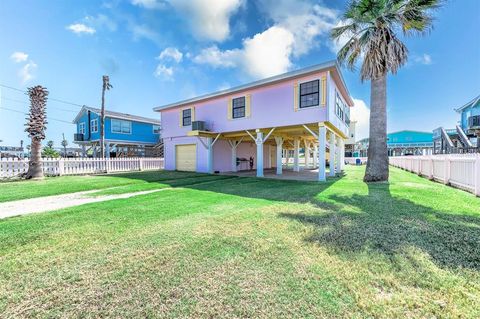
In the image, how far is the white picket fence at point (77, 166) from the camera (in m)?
12.5

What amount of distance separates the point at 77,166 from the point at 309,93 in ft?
50.3

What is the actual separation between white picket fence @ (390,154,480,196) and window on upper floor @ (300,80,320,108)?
19.7 ft

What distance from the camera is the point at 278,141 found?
1575cm

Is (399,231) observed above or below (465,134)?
below

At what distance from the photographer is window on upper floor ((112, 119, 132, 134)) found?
23672mm

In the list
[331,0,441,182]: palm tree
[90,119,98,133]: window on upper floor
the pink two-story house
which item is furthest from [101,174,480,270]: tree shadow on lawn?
[90,119,98,133]: window on upper floor

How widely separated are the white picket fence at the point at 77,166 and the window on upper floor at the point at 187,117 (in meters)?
4.91

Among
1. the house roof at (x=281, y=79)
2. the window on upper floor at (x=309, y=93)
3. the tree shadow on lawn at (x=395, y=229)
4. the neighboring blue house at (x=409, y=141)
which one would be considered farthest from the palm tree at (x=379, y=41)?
the neighboring blue house at (x=409, y=141)

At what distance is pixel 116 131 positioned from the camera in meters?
23.8

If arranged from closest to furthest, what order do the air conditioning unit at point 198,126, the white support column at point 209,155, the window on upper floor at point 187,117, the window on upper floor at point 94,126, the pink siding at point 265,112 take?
the pink siding at point 265,112 → the air conditioning unit at point 198,126 → the white support column at point 209,155 → the window on upper floor at point 187,117 → the window on upper floor at point 94,126

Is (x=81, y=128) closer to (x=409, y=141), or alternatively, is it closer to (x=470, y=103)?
(x=470, y=103)

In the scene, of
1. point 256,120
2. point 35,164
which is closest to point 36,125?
point 35,164

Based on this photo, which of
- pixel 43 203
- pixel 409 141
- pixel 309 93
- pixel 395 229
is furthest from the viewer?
pixel 409 141

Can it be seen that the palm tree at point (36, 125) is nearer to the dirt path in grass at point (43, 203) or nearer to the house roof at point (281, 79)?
the dirt path in grass at point (43, 203)
